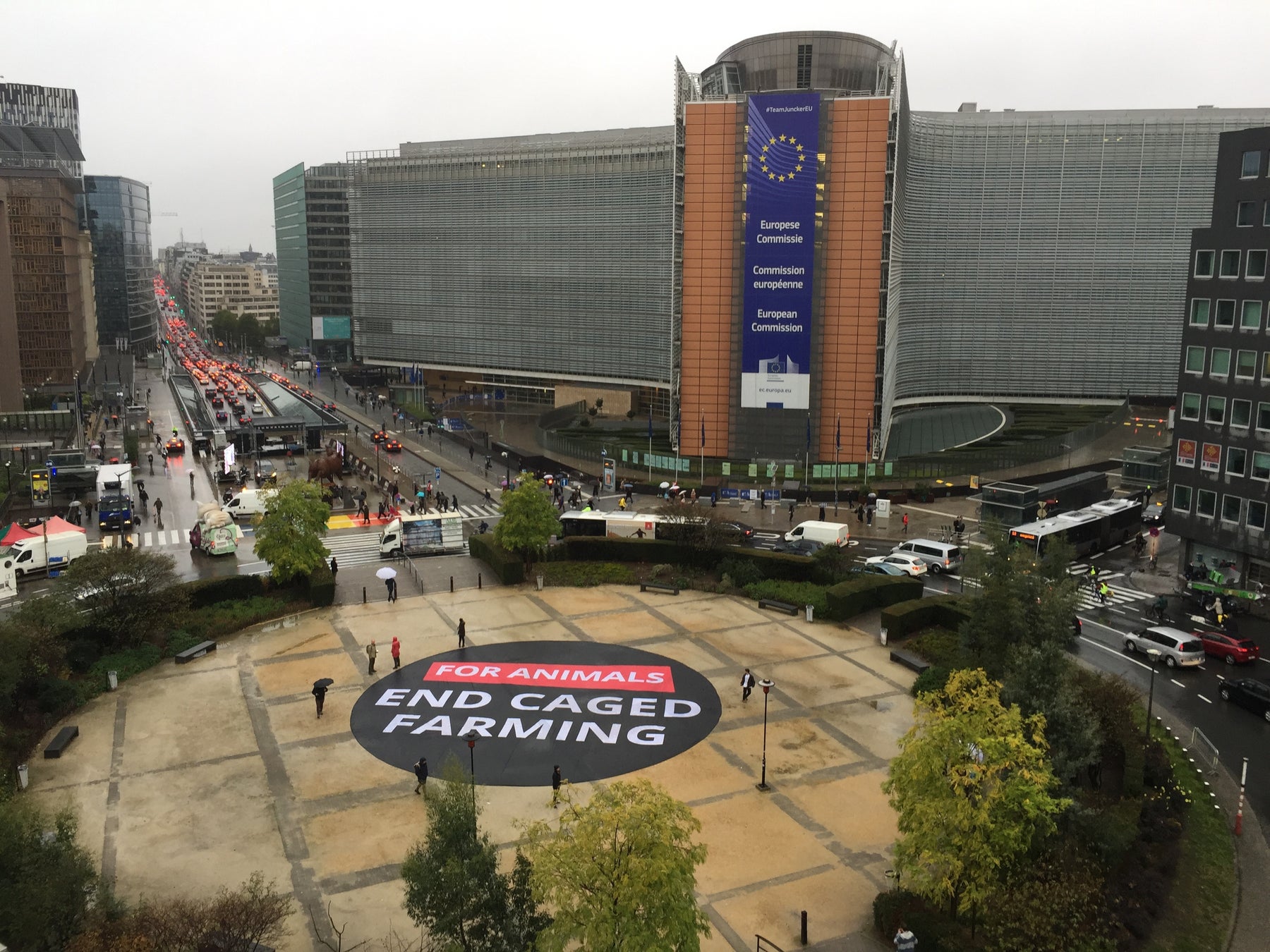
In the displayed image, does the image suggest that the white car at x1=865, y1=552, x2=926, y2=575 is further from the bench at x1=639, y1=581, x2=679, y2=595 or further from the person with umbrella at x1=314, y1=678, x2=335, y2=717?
the person with umbrella at x1=314, y1=678, x2=335, y2=717

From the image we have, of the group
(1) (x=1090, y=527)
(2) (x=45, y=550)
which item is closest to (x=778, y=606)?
(1) (x=1090, y=527)

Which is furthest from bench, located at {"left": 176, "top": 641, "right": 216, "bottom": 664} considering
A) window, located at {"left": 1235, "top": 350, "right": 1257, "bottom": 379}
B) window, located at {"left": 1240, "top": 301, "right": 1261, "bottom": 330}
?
window, located at {"left": 1240, "top": 301, "right": 1261, "bottom": 330}

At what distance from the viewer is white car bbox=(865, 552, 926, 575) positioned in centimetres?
5609

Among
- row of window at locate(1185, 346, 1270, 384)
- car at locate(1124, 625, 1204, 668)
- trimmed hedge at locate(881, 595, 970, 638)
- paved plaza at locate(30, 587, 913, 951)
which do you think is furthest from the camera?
row of window at locate(1185, 346, 1270, 384)

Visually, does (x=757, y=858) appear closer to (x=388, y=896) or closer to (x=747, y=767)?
(x=747, y=767)

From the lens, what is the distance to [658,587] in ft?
171

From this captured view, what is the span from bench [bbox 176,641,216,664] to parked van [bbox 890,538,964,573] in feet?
121

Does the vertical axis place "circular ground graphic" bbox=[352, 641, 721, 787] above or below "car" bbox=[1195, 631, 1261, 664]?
below

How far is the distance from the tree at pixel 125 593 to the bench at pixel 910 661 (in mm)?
30716

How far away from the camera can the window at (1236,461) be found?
50.5 meters

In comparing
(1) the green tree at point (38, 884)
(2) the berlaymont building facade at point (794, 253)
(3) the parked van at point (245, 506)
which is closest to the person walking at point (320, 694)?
(1) the green tree at point (38, 884)

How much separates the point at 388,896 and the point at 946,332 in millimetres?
106828

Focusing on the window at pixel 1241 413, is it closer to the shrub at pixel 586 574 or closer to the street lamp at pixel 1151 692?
the street lamp at pixel 1151 692

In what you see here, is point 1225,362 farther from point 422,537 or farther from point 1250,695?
point 422,537
